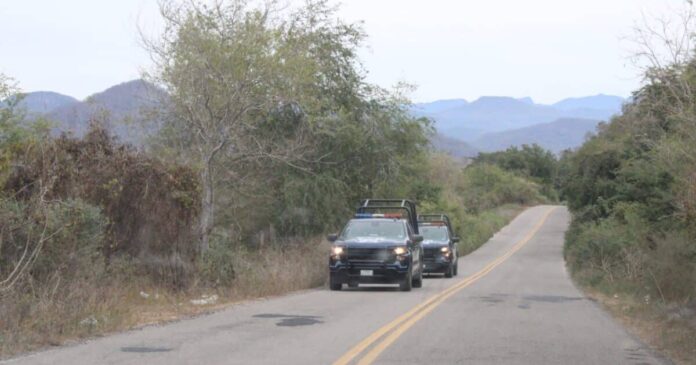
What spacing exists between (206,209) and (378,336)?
8.99 m

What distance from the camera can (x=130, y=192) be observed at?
1880 centimetres

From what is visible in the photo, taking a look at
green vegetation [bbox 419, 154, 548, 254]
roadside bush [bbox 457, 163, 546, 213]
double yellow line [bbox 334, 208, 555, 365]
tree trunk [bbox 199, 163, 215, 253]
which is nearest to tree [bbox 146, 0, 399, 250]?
tree trunk [bbox 199, 163, 215, 253]

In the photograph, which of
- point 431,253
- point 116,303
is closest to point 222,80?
point 116,303

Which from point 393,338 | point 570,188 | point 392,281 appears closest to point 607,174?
point 570,188

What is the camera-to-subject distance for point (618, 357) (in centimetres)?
1165

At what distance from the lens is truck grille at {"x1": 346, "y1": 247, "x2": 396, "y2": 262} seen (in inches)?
881

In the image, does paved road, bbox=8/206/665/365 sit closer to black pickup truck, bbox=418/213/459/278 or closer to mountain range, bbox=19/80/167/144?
mountain range, bbox=19/80/167/144

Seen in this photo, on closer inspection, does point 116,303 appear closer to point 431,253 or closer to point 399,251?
point 399,251

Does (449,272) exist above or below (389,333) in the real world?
below

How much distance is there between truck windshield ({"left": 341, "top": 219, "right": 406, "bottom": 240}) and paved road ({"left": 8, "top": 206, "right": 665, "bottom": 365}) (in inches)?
94.4

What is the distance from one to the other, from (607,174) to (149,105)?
29.6 meters

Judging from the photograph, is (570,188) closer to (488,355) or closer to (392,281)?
(392,281)

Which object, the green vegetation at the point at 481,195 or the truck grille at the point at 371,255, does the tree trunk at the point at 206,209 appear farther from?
the green vegetation at the point at 481,195

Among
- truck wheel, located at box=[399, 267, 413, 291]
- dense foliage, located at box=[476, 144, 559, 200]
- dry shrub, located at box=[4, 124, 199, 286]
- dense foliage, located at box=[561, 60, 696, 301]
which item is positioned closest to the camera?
dense foliage, located at box=[561, 60, 696, 301]
